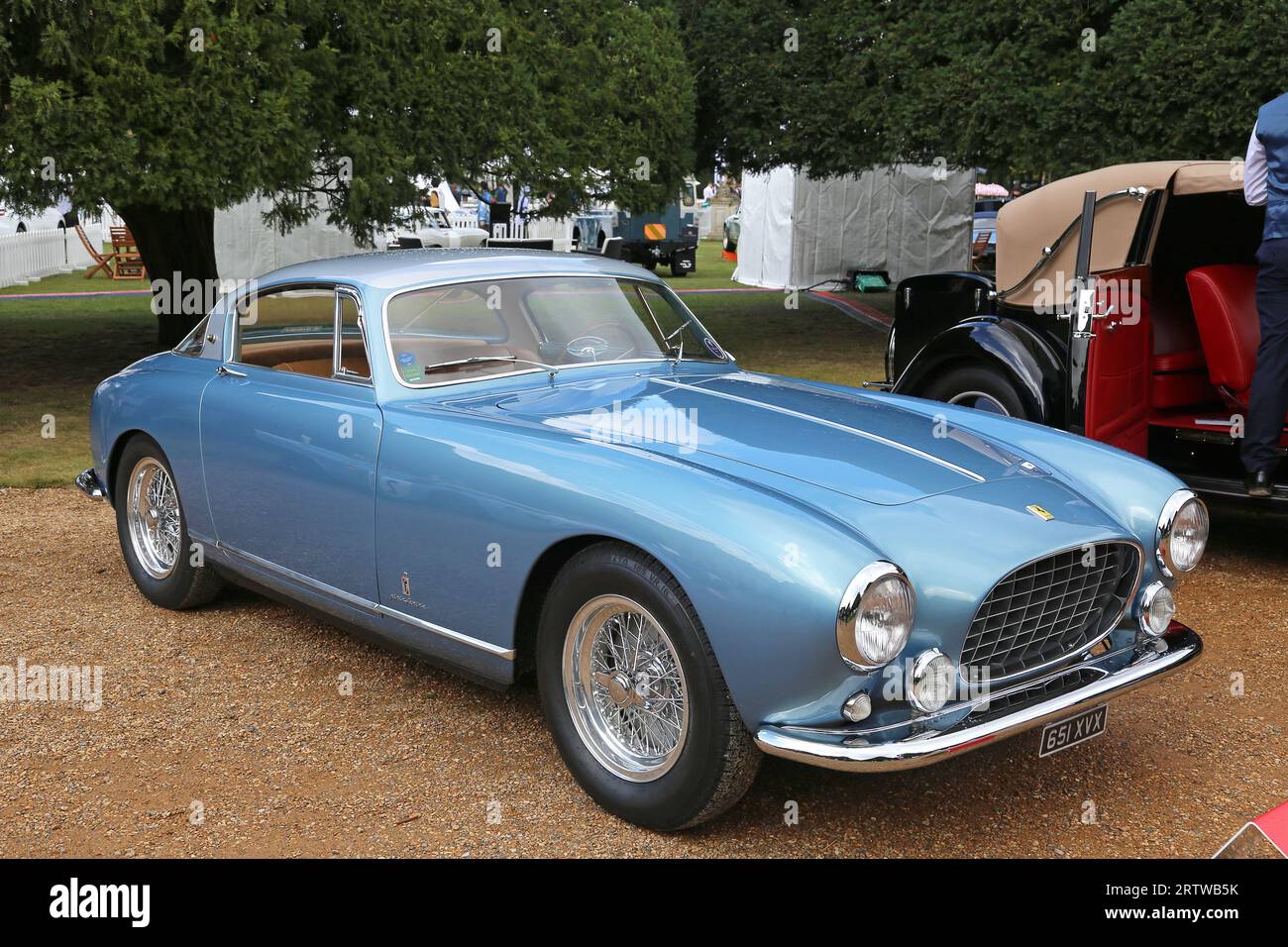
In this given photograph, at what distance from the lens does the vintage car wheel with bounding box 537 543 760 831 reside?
311 cm

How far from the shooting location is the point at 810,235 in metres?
24.0

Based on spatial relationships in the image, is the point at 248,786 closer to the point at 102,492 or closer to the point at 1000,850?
the point at 1000,850

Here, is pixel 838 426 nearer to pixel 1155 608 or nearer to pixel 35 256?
pixel 1155 608

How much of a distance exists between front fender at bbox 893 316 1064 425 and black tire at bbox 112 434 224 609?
3.83 meters

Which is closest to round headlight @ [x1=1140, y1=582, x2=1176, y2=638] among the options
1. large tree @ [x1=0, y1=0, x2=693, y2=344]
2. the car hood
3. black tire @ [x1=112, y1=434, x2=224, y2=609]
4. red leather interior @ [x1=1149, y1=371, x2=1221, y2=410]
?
the car hood

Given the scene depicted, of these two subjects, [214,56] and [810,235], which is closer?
[214,56]

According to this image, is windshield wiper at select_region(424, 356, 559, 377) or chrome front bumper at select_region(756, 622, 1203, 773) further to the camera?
windshield wiper at select_region(424, 356, 559, 377)

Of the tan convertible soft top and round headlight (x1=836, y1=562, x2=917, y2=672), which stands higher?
the tan convertible soft top

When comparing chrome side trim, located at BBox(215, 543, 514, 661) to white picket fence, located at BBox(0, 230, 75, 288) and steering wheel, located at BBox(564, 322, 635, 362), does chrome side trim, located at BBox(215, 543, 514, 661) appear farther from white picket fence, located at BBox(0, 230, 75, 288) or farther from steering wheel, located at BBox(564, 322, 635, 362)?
white picket fence, located at BBox(0, 230, 75, 288)

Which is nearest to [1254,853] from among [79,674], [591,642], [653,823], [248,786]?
[653,823]

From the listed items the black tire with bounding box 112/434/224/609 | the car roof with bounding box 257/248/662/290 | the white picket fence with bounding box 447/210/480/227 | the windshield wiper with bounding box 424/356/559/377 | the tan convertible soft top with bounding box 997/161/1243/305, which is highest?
the white picket fence with bounding box 447/210/480/227

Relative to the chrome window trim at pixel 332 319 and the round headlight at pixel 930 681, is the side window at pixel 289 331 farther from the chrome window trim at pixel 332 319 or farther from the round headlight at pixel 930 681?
the round headlight at pixel 930 681

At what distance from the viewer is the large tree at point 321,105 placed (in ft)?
30.9

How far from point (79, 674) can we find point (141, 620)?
26.3 inches
